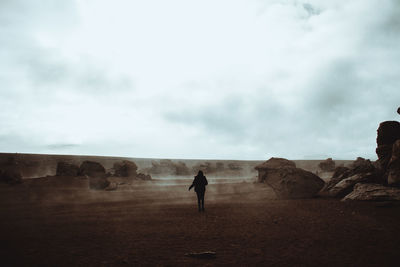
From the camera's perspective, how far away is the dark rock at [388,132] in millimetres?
14141

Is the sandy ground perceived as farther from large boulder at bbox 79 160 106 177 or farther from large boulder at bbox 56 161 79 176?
large boulder at bbox 56 161 79 176

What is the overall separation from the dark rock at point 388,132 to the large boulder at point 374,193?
294 centimetres

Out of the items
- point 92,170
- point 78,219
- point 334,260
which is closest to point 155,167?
point 92,170

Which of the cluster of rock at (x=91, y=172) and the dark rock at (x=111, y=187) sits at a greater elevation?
the cluster of rock at (x=91, y=172)

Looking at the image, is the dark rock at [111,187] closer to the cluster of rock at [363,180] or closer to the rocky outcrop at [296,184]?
the cluster of rock at [363,180]

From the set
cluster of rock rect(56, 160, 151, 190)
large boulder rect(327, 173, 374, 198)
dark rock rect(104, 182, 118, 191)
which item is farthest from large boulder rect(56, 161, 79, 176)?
large boulder rect(327, 173, 374, 198)

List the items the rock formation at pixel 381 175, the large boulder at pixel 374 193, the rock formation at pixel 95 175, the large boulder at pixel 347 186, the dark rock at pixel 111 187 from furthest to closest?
the rock formation at pixel 95 175 < the dark rock at pixel 111 187 < the large boulder at pixel 347 186 < the rock formation at pixel 381 175 < the large boulder at pixel 374 193

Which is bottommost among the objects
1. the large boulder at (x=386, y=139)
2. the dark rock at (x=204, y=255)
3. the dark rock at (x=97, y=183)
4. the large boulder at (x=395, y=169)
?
the dark rock at (x=97, y=183)

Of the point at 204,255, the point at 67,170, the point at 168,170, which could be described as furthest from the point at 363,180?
the point at 168,170

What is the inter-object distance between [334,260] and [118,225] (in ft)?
24.4

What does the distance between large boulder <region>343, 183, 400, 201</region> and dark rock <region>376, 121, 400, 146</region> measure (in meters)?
2.94

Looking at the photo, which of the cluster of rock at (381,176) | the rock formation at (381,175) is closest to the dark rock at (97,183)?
the cluster of rock at (381,176)

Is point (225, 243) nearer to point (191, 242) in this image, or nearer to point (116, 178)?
point (191, 242)

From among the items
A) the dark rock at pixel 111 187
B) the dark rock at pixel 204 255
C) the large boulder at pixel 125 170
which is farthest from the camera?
the large boulder at pixel 125 170
